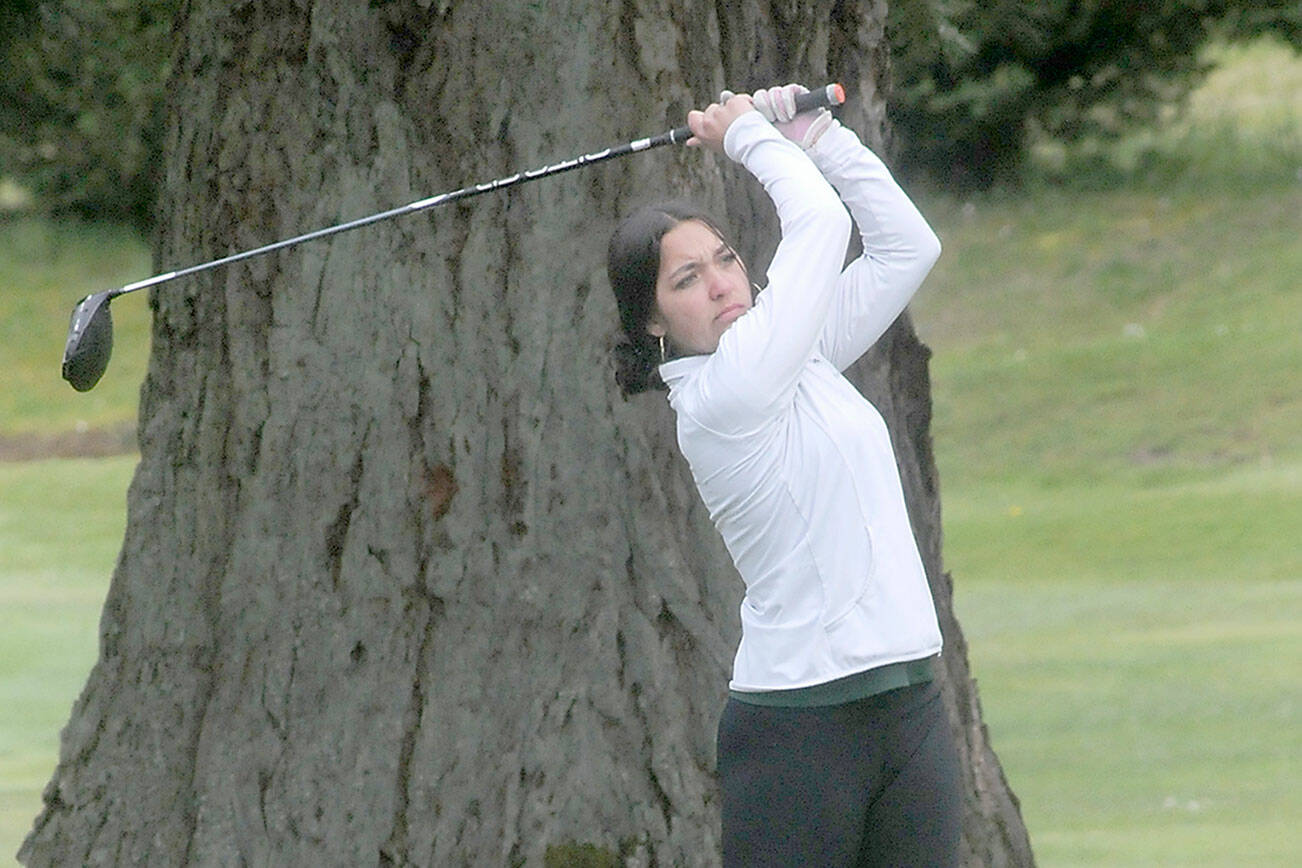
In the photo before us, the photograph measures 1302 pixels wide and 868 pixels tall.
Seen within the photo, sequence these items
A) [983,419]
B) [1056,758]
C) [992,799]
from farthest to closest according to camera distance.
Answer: [983,419] → [1056,758] → [992,799]

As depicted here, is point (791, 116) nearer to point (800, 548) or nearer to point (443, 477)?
point (800, 548)

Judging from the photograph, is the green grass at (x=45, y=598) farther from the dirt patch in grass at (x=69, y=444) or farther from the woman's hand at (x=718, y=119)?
the woman's hand at (x=718, y=119)

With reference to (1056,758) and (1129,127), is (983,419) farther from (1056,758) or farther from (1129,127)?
(1056,758)

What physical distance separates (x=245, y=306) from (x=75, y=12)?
6042mm

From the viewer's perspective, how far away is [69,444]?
1917 cm

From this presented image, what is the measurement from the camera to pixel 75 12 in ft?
33.4

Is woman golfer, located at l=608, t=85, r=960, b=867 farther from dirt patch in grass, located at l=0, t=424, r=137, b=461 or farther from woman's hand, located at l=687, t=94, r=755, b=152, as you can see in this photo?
dirt patch in grass, located at l=0, t=424, r=137, b=461

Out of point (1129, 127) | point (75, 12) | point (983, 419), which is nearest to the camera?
point (75, 12)

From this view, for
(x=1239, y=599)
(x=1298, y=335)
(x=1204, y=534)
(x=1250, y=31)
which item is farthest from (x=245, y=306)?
(x=1250, y=31)

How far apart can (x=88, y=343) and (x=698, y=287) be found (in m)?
1.46

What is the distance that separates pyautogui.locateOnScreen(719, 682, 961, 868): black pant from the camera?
10.8ft

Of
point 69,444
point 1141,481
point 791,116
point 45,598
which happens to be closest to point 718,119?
point 791,116

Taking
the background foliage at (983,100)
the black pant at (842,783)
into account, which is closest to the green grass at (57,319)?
the background foliage at (983,100)

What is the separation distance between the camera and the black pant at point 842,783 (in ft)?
10.8
